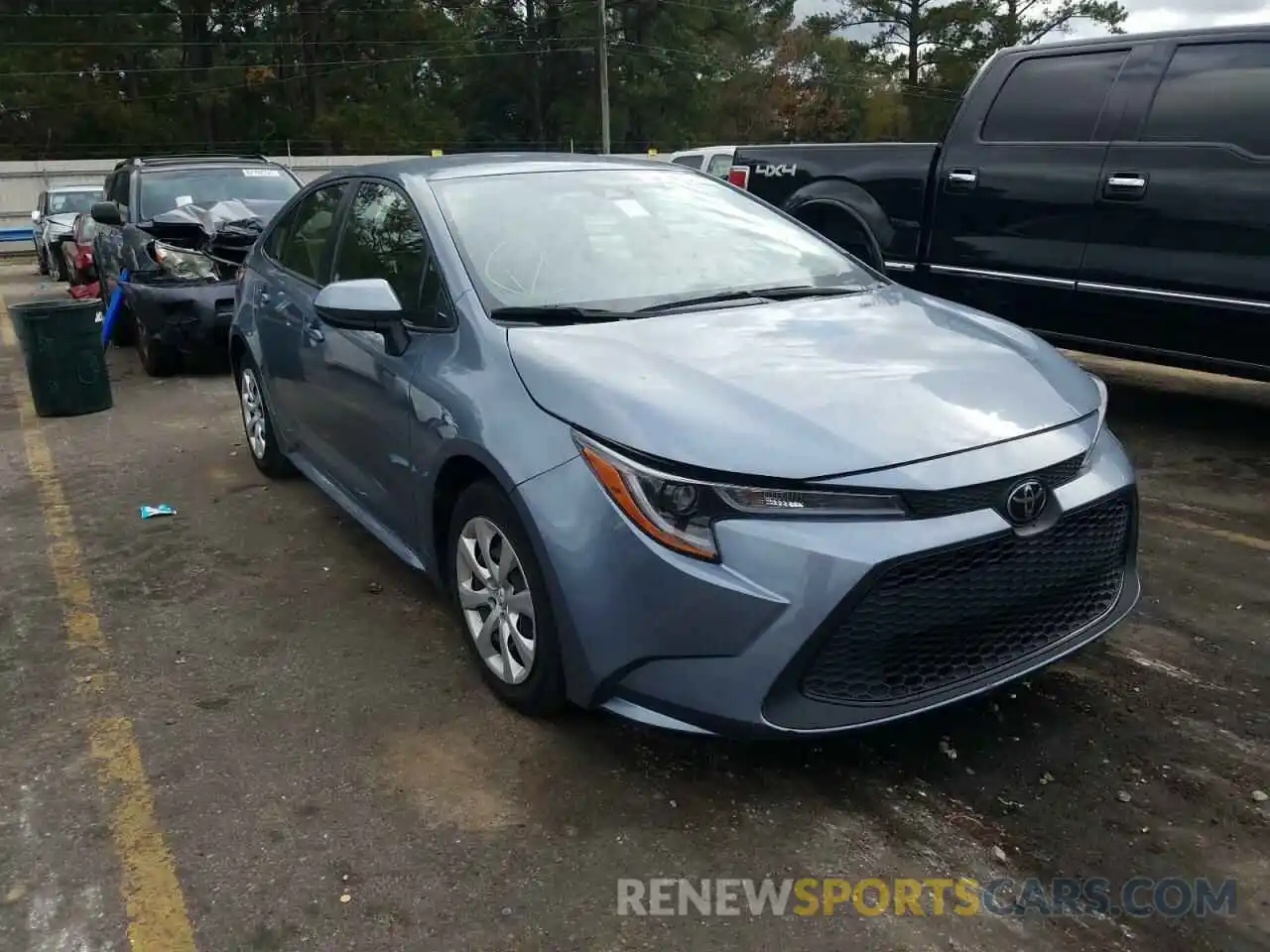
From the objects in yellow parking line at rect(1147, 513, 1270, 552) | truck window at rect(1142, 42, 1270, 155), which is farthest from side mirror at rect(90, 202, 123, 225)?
yellow parking line at rect(1147, 513, 1270, 552)

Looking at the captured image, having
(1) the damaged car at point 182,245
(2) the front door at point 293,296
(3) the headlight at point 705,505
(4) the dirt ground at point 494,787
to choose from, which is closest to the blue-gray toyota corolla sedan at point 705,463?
(3) the headlight at point 705,505

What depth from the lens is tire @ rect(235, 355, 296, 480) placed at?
5.54 m

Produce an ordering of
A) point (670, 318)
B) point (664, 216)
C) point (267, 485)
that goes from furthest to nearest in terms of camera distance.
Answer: point (267, 485)
point (664, 216)
point (670, 318)

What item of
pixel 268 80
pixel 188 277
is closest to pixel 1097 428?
pixel 188 277

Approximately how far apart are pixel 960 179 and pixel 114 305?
7173 mm

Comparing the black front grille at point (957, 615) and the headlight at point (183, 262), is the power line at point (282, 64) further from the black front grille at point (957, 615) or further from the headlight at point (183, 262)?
the black front grille at point (957, 615)

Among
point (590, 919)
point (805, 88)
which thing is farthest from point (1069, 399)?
point (805, 88)

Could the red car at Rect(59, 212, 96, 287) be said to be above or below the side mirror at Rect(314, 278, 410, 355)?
below

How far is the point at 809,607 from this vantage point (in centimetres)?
248

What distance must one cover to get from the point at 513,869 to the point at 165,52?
4900 cm

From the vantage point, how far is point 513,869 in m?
2.60

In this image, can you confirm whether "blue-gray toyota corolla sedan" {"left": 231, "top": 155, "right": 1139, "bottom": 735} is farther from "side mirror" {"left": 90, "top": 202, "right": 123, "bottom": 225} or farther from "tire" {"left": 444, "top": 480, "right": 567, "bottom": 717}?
"side mirror" {"left": 90, "top": 202, "right": 123, "bottom": 225}

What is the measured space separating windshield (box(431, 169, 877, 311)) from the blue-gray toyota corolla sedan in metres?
0.01

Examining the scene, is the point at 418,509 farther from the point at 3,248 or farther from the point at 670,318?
the point at 3,248
